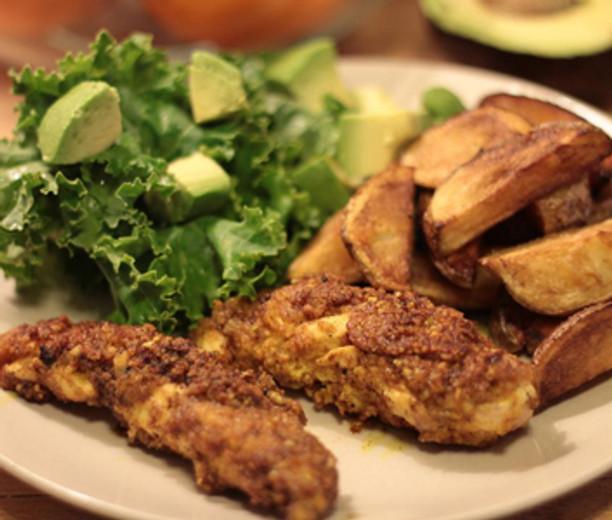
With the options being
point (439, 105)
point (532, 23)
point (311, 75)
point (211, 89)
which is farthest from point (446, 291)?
point (532, 23)

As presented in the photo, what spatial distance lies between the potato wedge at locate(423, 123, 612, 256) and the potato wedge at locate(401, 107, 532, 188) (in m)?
0.20

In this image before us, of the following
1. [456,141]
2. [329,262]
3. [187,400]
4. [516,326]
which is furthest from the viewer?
[456,141]

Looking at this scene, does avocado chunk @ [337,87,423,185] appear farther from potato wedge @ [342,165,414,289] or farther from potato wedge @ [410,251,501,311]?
potato wedge @ [410,251,501,311]

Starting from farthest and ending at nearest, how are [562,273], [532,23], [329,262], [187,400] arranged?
[532,23] < [329,262] < [562,273] < [187,400]

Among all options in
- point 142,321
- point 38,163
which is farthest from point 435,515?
point 38,163

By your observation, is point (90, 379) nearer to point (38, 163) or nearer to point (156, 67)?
point (38, 163)

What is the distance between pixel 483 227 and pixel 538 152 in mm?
268

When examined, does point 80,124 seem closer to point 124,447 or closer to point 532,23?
point 124,447

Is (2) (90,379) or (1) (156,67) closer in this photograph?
(2) (90,379)

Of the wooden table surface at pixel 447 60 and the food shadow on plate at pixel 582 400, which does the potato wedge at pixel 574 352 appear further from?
the wooden table surface at pixel 447 60

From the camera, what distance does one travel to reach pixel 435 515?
162cm

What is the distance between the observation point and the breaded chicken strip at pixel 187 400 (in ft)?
5.31

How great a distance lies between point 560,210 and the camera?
2254 millimetres

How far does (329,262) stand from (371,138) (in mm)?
657
